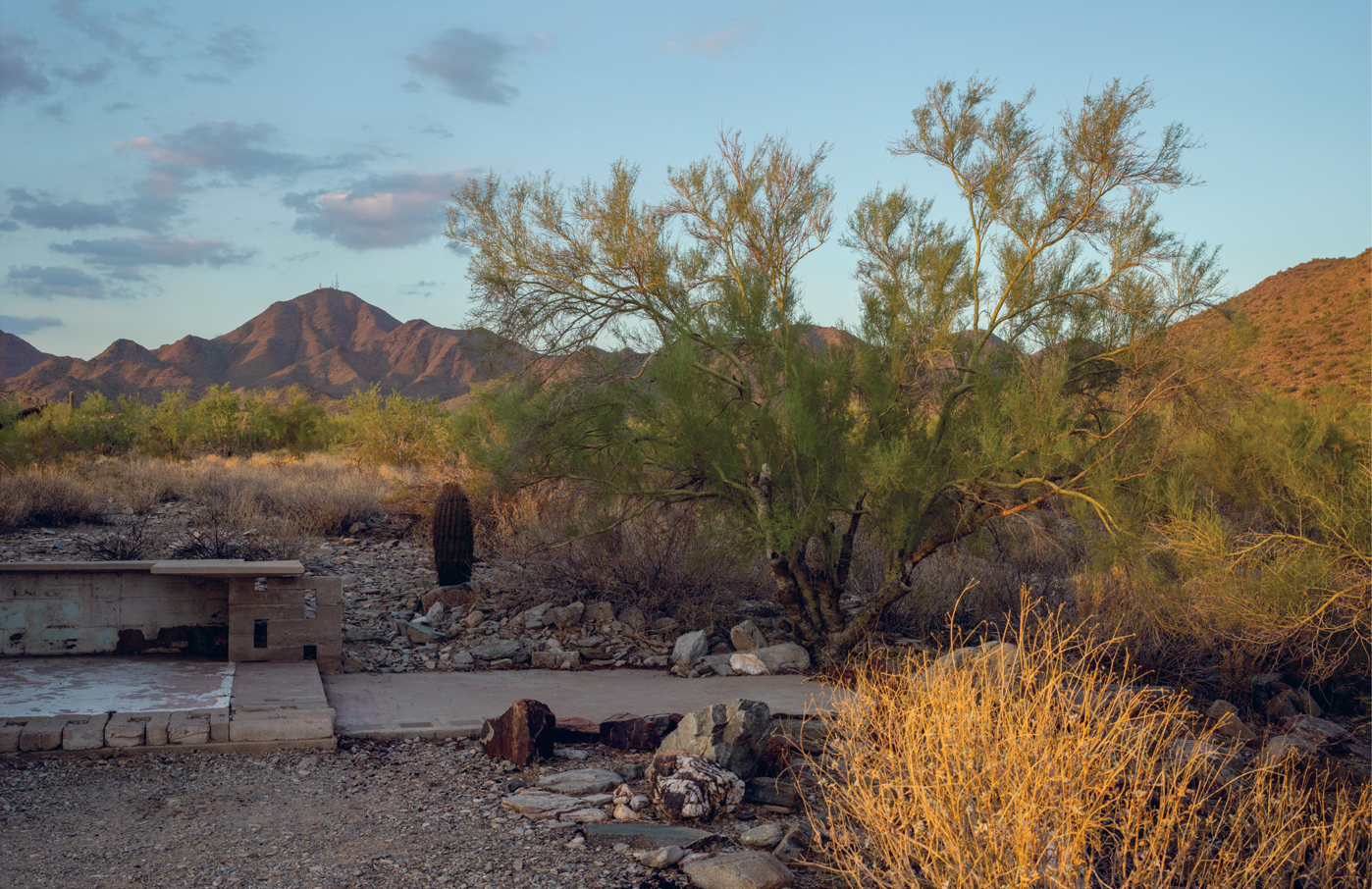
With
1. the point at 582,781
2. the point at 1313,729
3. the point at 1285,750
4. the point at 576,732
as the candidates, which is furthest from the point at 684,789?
the point at 1313,729

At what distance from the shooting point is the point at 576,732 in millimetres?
6426

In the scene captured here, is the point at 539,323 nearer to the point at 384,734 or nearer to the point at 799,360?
the point at 799,360

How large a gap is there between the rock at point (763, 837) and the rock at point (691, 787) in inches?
12.6

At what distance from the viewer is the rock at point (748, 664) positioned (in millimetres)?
8680

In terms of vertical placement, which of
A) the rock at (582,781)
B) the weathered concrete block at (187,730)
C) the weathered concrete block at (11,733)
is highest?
the weathered concrete block at (11,733)

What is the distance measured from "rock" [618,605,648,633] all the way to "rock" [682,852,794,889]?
558cm

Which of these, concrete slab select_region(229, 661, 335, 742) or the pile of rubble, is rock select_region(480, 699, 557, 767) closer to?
the pile of rubble

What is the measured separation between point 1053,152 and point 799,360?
3082 millimetres

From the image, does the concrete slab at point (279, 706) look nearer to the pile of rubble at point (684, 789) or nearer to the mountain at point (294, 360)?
the pile of rubble at point (684, 789)

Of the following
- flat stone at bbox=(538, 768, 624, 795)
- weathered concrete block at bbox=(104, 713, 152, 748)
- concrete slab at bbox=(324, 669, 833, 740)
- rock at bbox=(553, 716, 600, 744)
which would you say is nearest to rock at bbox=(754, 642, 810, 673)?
concrete slab at bbox=(324, 669, 833, 740)

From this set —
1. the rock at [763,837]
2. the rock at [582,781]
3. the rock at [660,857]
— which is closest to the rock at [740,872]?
the rock at [660,857]

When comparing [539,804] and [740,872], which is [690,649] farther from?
[740,872]

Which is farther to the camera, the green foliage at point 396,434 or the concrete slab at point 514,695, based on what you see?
the green foliage at point 396,434

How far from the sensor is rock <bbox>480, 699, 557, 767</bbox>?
234 inches
